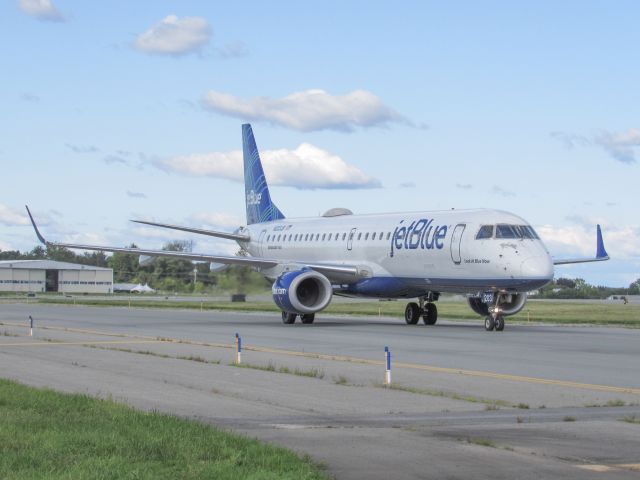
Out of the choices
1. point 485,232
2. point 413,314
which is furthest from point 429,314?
point 485,232

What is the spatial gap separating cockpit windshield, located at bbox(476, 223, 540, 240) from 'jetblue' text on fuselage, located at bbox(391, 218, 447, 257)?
178 centimetres

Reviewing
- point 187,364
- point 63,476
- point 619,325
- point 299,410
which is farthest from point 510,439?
point 619,325

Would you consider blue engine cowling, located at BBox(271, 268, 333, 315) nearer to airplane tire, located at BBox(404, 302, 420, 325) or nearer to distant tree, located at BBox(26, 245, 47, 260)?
airplane tire, located at BBox(404, 302, 420, 325)

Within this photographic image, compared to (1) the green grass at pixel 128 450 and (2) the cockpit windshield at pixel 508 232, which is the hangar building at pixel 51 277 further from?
(1) the green grass at pixel 128 450

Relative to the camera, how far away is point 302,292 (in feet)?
132

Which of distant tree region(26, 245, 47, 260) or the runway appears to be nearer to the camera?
the runway

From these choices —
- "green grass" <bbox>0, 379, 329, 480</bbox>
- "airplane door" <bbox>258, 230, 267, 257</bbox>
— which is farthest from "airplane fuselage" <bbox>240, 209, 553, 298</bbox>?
"green grass" <bbox>0, 379, 329, 480</bbox>

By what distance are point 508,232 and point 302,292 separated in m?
8.97

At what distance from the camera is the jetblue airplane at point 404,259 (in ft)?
113

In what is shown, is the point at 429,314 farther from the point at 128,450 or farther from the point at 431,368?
the point at 128,450

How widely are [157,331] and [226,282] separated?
20581 millimetres

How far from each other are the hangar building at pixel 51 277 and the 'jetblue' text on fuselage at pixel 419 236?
100 metres

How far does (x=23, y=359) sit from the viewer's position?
22750mm

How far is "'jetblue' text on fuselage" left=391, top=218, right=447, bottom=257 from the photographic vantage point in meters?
36.8
